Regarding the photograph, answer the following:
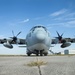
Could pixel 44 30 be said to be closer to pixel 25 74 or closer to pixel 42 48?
pixel 42 48

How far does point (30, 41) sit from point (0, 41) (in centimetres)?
1433

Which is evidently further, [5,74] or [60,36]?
[60,36]

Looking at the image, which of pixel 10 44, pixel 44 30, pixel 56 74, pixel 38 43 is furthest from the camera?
pixel 10 44

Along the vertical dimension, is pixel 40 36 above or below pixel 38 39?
above

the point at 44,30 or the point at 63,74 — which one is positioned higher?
the point at 44,30

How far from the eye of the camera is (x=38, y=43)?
27.6 metres

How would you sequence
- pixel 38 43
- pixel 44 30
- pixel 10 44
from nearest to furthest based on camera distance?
pixel 38 43
pixel 44 30
pixel 10 44

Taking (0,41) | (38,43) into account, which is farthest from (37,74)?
(0,41)

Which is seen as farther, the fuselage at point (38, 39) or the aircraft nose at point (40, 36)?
the fuselage at point (38, 39)

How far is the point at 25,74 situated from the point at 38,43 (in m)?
21.7

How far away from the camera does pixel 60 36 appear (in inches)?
1537

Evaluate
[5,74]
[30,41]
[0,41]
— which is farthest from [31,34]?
[5,74]

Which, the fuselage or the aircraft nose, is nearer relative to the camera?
the aircraft nose

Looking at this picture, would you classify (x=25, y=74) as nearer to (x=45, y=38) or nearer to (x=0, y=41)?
(x=45, y=38)
